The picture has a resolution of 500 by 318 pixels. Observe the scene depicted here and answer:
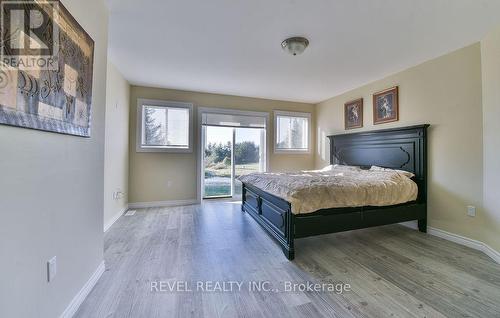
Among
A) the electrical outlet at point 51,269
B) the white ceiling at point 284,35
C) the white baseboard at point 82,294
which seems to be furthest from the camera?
the white ceiling at point 284,35

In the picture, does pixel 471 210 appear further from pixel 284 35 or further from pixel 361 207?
pixel 284 35

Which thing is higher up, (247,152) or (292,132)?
(292,132)

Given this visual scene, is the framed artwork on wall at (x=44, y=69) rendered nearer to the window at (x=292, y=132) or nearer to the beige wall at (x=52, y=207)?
the beige wall at (x=52, y=207)

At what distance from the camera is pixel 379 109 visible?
144 inches

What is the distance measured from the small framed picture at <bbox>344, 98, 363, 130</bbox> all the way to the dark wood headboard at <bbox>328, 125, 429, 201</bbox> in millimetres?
241

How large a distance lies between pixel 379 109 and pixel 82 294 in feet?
14.8

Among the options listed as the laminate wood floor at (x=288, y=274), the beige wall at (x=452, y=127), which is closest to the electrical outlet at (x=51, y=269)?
the laminate wood floor at (x=288, y=274)

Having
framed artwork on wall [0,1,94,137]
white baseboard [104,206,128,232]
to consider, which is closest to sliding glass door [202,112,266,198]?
white baseboard [104,206,128,232]

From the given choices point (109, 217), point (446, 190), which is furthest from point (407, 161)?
point (109, 217)

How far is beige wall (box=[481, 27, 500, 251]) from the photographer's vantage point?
2.15 m

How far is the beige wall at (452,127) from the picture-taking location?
2432mm

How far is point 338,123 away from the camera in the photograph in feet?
15.3

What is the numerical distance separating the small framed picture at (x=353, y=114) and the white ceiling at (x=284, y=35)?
588mm

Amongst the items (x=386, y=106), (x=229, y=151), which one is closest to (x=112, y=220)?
(x=229, y=151)
